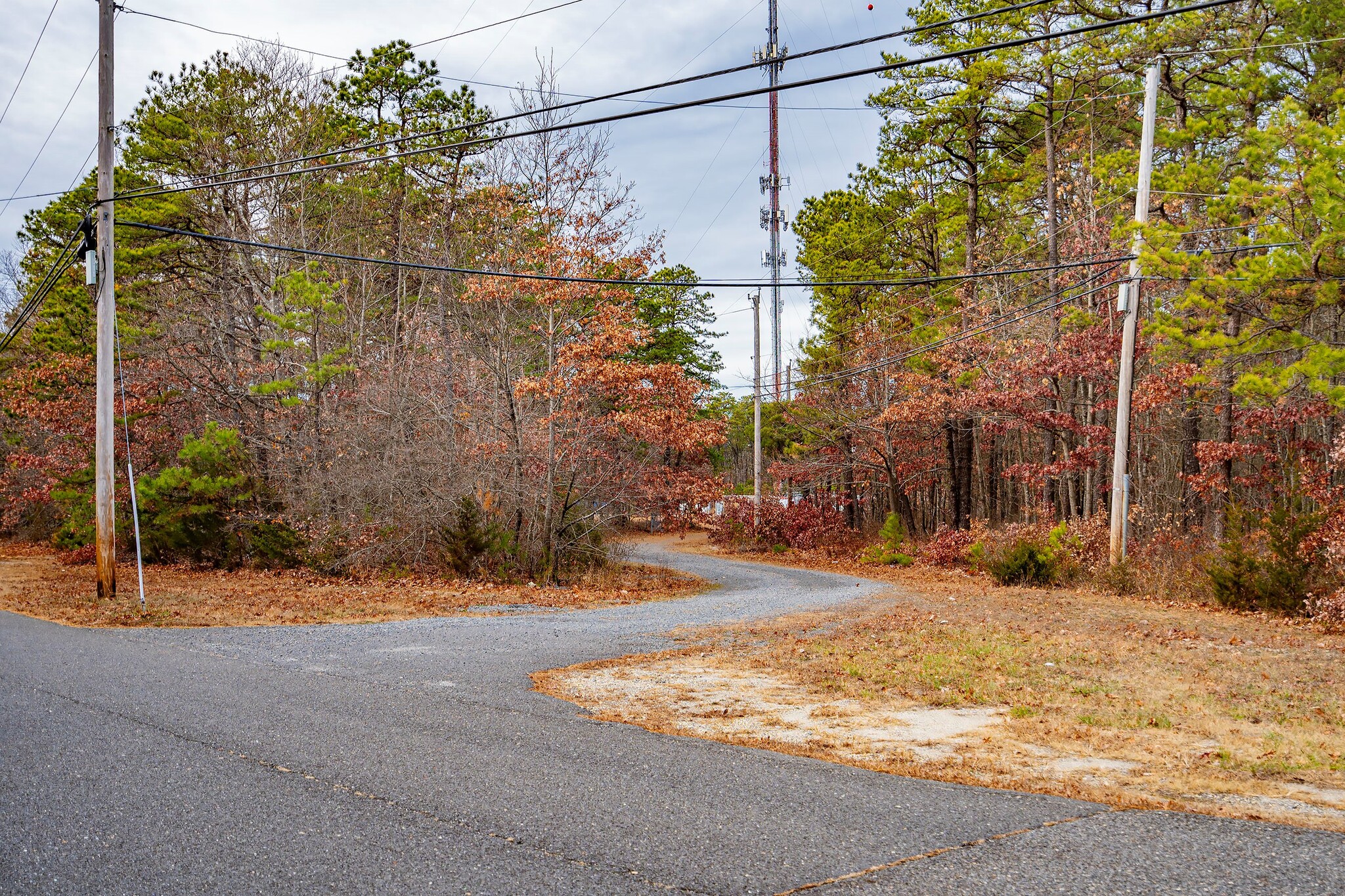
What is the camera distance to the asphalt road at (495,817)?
392 cm

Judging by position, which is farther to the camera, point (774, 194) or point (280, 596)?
point (774, 194)

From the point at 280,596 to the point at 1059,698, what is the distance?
1322cm

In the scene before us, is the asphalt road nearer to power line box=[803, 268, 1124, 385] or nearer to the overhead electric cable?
the overhead electric cable

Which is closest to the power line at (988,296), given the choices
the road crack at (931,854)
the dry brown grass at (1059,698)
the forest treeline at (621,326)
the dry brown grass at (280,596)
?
the forest treeline at (621,326)

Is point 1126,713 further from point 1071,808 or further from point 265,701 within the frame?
point 265,701

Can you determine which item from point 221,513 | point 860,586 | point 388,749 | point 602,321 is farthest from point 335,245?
point 388,749

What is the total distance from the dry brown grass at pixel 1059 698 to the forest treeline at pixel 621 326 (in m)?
4.48

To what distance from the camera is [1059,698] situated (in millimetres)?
7719

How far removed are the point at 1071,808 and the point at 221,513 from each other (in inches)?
809

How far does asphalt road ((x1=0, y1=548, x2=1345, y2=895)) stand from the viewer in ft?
12.8

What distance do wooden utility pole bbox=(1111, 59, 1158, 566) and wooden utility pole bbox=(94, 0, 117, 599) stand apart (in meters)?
16.7

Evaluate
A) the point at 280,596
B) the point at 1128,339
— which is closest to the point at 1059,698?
the point at 1128,339

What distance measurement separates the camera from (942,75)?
25141mm

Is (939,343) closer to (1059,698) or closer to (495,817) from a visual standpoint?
(1059,698)
